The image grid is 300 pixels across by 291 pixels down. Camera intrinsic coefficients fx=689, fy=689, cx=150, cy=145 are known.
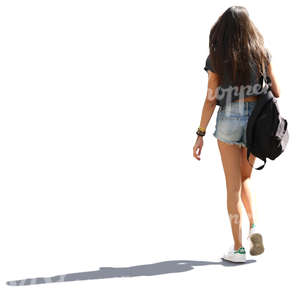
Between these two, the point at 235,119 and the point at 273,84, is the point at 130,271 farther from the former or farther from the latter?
the point at 273,84

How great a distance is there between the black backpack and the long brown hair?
0.20 m

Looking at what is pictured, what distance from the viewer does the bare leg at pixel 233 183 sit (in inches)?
242

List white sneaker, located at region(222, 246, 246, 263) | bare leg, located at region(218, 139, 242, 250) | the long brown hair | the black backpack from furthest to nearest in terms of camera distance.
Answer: white sneaker, located at region(222, 246, 246, 263)
bare leg, located at region(218, 139, 242, 250)
the black backpack
the long brown hair

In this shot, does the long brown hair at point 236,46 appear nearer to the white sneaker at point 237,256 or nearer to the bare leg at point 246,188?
the bare leg at point 246,188

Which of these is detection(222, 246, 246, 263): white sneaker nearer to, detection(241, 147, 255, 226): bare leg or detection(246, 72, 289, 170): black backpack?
detection(241, 147, 255, 226): bare leg

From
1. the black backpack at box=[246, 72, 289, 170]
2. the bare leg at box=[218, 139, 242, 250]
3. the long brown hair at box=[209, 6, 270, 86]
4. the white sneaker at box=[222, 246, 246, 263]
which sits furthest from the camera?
the white sneaker at box=[222, 246, 246, 263]

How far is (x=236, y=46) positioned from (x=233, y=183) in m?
1.24

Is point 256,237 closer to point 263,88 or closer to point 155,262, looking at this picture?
point 155,262

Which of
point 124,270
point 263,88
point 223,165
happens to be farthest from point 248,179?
point 124,270

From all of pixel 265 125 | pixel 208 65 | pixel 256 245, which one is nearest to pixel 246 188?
pixel 256 245

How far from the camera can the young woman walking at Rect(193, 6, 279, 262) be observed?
5820 mm

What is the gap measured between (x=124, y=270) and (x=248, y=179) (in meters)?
1.42

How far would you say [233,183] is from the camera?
6.20m

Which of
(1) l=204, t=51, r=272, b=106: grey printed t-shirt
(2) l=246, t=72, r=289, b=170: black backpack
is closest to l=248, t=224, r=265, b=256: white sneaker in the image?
(2) l=246, t=72, r=289, b=170: black backpack
